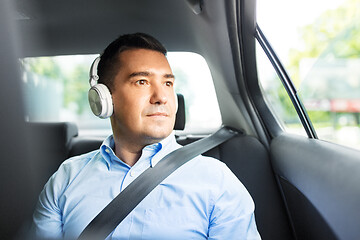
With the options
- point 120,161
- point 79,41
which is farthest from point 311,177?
point 79,41

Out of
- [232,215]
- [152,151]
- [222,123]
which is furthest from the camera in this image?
[222,123]

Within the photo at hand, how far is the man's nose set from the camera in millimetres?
1219

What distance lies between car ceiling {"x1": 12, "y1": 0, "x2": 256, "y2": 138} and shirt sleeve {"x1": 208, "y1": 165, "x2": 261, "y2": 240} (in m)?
0.69

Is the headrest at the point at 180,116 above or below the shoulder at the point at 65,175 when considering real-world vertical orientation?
above

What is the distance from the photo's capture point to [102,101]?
48.6 inches

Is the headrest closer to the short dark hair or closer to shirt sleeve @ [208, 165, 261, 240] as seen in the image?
the short dark hair

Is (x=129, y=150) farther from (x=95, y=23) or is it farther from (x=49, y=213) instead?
(x=95, y=23)

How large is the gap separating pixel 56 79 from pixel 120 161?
2.50 feet

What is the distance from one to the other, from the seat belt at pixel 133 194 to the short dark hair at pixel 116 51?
360 millimetres

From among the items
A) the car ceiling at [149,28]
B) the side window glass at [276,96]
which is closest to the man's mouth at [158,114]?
the car ceiling at [149,28]

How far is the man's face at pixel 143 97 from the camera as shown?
1219 mm

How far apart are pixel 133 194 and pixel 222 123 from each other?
956 millimetres

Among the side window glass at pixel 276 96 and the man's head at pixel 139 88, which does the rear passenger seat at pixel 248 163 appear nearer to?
the side window glass at pixel 276 96

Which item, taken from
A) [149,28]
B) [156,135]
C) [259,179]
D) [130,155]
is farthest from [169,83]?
[259,179]
